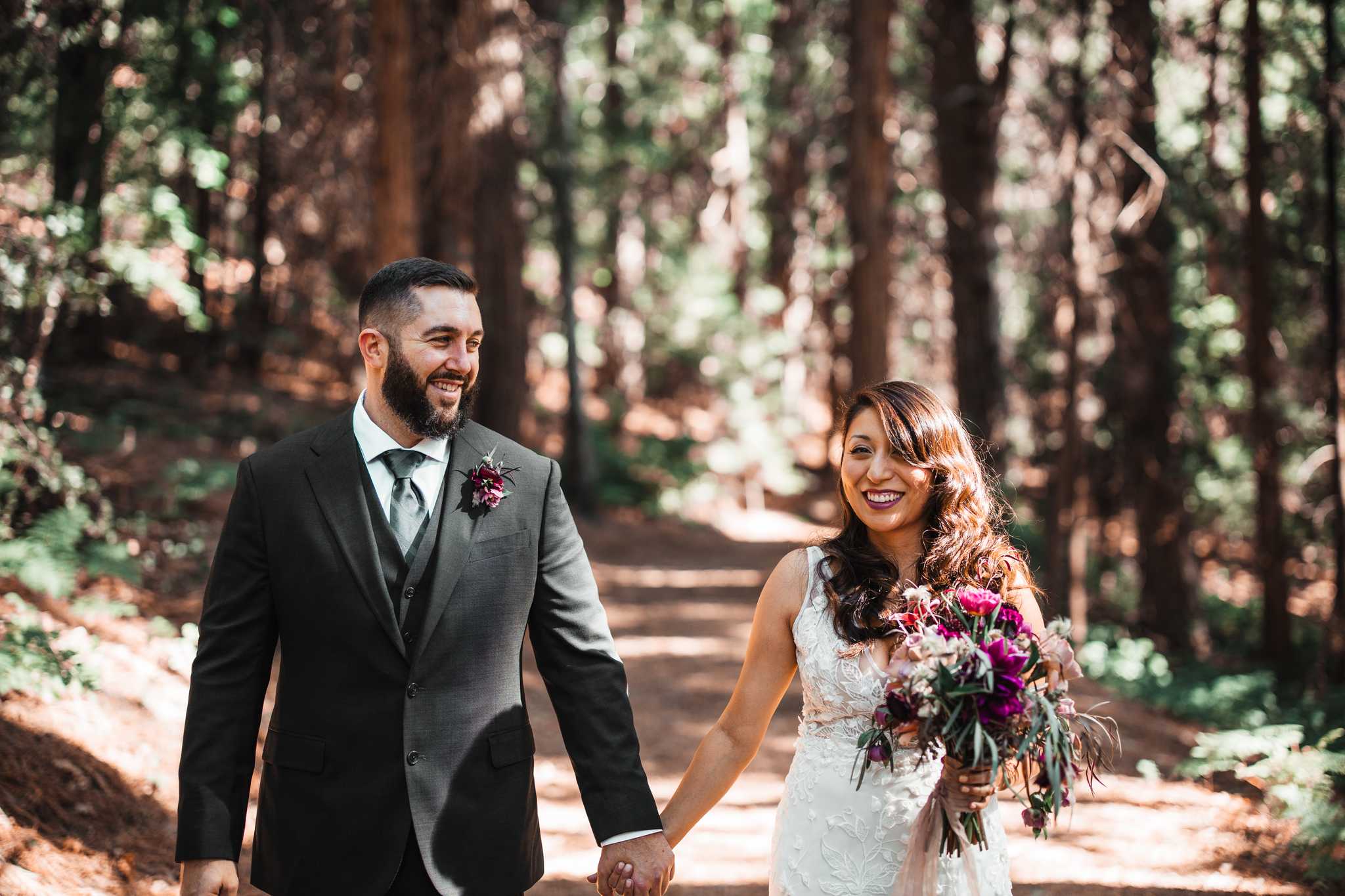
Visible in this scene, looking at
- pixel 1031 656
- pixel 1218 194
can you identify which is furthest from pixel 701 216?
pixel 1031 656

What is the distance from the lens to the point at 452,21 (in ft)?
38.1

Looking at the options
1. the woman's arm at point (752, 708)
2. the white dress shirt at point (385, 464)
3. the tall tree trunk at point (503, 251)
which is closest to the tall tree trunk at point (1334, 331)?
the tall tree trunk at point (503, 251)

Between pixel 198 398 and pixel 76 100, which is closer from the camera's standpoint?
pixel 76 100

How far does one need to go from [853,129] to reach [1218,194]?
6633 millimetres

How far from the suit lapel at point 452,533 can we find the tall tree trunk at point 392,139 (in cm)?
635

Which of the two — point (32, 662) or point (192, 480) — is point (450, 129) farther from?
point (32, 662)

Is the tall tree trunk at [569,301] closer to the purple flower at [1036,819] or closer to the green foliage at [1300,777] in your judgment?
the green foliage at [1300,777]

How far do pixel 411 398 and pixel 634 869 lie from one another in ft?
5.21

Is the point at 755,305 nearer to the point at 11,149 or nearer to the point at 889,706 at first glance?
the point at 11,149

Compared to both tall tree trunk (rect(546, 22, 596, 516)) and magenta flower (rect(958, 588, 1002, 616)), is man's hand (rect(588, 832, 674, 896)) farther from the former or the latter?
tall tree trunk (rect(546, 22, 596, 516))

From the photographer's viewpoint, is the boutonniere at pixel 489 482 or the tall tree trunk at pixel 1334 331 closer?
the boutonniere at pixel 489 482

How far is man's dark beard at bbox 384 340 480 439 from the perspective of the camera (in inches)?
125

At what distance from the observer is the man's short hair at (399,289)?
3.19 meters

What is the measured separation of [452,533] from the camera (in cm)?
314
